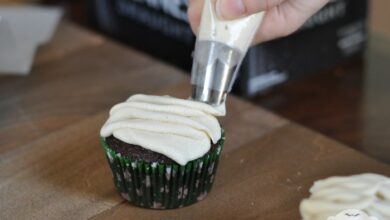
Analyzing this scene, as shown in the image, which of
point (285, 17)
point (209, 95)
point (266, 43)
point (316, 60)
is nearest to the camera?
point (209, 95)

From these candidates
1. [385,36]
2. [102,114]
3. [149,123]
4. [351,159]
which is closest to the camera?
[149,123]

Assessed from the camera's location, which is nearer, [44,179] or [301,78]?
[44,179]

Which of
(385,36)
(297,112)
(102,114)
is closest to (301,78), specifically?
(297,112)

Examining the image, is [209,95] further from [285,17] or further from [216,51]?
[285,17]

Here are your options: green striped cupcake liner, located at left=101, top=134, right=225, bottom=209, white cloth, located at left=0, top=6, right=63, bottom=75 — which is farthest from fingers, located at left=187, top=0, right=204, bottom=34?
white cloth, located at left=0, top=6, right=63, bottom=75

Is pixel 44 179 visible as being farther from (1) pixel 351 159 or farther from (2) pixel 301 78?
(2) pixel 301 78

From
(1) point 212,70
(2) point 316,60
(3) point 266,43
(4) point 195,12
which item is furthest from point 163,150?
(2) point 316,60

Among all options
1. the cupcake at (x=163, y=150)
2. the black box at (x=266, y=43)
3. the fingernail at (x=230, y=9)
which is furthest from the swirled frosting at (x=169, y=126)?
the black box at (x=266, y=43)

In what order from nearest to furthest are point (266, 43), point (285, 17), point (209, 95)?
1. point (209, 95)
2. point (285, 17)
3. point (266, 43)
